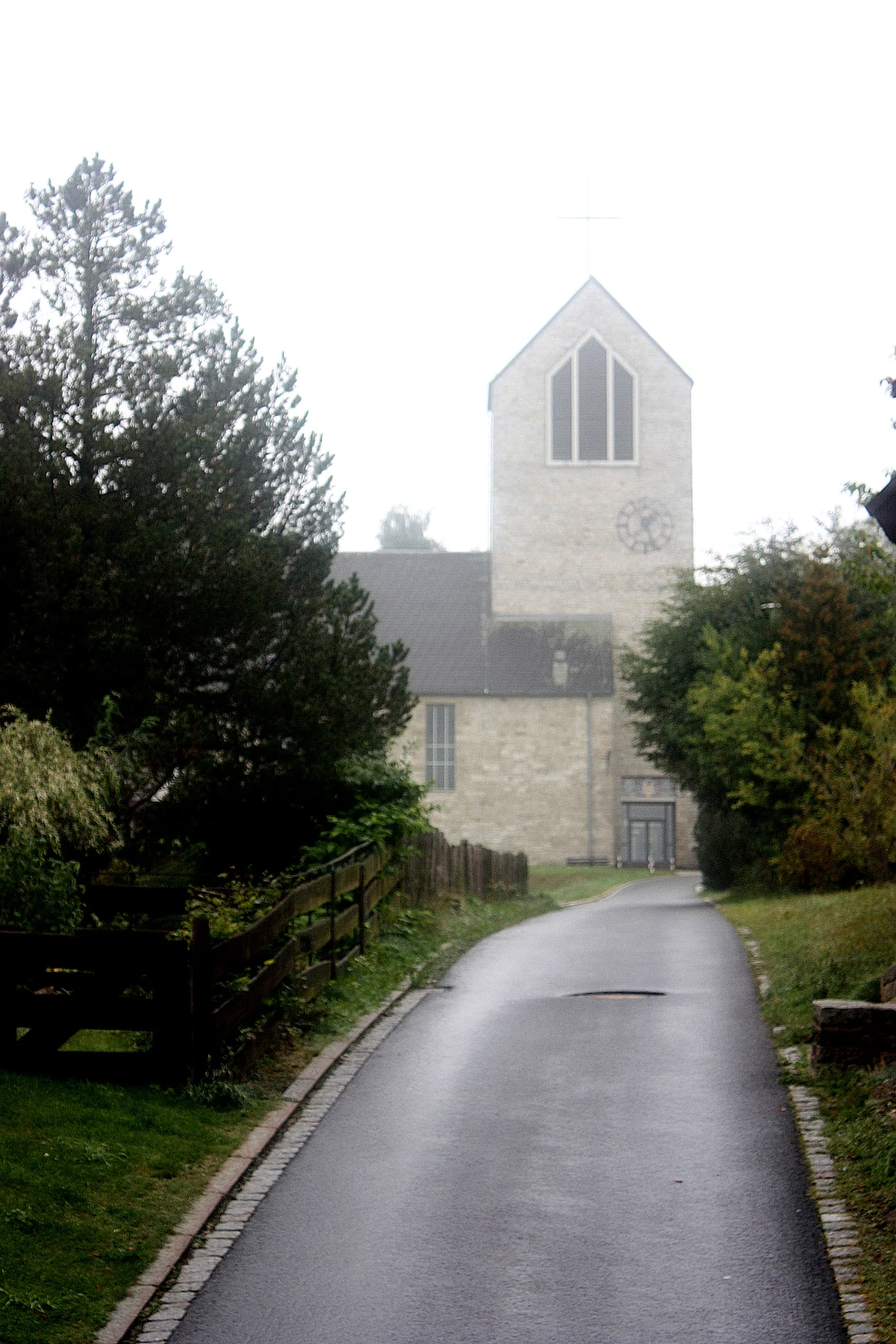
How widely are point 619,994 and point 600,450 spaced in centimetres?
4484

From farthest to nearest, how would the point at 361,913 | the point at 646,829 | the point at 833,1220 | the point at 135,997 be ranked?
the point at 646,829 → the point at 361,913 → the point at 135,997 → the point at 833,1220

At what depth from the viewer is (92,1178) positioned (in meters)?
6.70

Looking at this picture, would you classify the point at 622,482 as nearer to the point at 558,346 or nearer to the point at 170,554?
the point at 558,346

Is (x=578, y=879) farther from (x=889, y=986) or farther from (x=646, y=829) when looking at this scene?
(x=889, y=986)

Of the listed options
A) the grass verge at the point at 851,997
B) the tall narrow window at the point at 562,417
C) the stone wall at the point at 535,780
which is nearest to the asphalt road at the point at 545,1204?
the grass verge at the point at 851,997

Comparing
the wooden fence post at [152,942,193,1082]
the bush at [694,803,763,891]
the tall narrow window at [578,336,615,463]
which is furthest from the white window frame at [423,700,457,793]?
the wooden fence post at [152,942,193,1082]

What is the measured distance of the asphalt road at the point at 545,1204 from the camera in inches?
210

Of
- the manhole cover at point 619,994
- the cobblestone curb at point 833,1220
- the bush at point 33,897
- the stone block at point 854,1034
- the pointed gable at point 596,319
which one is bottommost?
the manhole cover at point 619,994

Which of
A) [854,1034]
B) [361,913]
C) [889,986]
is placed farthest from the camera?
[361,913]

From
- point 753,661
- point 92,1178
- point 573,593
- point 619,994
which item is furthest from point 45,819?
point 573,593

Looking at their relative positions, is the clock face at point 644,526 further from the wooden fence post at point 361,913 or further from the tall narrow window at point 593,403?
the wooden fence post at point 361,913

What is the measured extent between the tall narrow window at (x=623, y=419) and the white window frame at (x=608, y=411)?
3 centimetres

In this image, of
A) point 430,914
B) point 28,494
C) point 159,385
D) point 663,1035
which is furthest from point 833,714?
point 663,1035

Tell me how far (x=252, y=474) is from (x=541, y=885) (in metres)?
28.4
